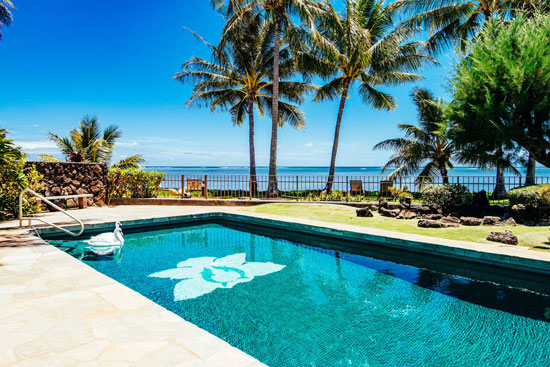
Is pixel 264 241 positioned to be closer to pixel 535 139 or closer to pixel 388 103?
pixel 535 139

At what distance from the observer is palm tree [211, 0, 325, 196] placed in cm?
1386

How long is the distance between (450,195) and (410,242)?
4.97 meters

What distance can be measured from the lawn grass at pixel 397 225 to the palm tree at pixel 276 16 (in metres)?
3.18

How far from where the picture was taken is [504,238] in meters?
6.00

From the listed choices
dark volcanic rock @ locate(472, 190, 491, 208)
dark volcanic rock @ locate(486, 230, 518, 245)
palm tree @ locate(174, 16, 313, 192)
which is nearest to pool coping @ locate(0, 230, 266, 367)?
dark volcanic rock @ locate(486, 230, 518, 245)

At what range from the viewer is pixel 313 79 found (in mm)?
17922

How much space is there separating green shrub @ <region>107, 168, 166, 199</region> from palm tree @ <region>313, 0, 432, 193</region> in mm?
8225

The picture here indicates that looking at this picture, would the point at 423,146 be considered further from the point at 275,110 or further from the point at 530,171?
the point at 275,110

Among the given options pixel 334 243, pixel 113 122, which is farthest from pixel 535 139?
pixel 113 122

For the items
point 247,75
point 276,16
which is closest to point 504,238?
point 276,16

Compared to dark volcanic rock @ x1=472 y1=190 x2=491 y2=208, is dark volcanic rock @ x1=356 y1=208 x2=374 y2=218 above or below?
below

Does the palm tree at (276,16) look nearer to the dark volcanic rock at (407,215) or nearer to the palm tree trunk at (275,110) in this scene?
the palm tree trunk at (275,110)

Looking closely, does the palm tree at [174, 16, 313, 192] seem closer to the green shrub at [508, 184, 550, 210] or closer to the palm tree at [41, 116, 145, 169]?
the palm tree at [41, 116, 145, 169]

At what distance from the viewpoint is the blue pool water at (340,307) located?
3.03 meters
